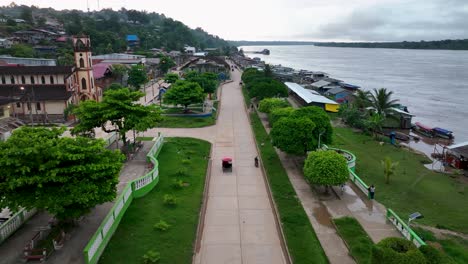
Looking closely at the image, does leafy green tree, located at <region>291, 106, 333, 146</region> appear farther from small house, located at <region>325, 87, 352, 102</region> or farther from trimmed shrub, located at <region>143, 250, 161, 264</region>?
small house, located at <region>325, 87, 352, 102</region>

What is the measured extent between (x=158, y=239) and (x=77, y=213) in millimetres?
4432

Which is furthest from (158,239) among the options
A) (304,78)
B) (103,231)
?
(304,78)

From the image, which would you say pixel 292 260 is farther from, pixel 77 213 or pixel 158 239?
pixel 77 213

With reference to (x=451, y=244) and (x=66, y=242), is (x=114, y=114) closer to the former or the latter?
(x=66, y=242)

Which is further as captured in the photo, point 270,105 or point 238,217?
point 270,105

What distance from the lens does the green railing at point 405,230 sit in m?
18.9

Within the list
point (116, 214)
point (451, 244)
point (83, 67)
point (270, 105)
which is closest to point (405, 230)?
point (451, 244)

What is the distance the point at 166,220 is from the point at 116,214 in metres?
2.93

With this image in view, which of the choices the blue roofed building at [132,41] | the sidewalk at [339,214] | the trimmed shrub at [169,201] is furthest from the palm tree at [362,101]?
the blue roofed building at [132,41]

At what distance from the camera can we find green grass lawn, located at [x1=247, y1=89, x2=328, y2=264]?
1827 cm

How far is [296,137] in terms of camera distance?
102 ft

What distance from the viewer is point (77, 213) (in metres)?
17.2

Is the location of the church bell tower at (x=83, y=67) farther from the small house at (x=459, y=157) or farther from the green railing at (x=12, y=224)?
the small house at (x=459, y=157)

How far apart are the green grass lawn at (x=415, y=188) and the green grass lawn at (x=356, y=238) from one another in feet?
14.7
